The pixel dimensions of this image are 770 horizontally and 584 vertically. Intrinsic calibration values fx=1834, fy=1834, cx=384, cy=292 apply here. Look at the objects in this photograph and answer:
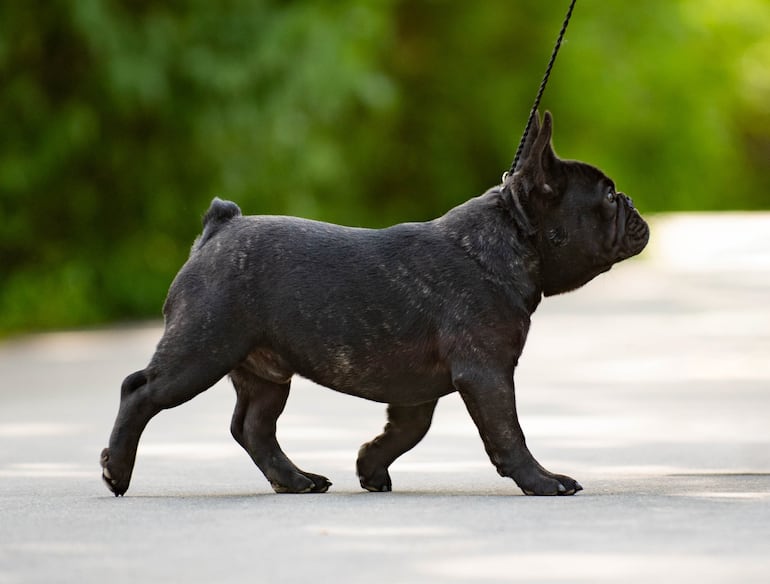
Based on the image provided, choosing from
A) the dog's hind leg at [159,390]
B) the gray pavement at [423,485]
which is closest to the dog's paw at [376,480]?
the gray pavement at [423,485]

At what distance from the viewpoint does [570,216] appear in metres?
7.84

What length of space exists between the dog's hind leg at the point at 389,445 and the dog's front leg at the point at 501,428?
525 mm

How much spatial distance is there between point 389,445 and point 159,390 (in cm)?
104

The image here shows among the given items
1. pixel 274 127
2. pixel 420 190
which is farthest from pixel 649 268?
pixel 274 127

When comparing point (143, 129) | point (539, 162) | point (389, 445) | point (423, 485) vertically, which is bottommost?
point (423, 485)

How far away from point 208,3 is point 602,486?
1257 centimetres

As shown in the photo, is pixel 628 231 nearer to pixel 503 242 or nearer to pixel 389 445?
pixel 503 242

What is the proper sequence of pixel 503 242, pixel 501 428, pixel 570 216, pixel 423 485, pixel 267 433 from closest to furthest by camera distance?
pixel 501 428 < pixel 503 242 < pixel 570 216 < pixel 267 433 < pixel 423 485

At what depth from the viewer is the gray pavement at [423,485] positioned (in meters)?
5.91

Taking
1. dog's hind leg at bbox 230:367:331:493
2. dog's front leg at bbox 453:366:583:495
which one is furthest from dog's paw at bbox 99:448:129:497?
dog's front leg at bbox 453:366:583:495

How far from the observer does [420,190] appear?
35781mm

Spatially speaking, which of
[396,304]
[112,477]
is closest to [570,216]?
[396,304]

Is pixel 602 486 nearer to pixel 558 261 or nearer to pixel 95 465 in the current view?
pixel 558 261

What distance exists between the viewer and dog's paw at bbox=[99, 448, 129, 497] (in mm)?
7633
